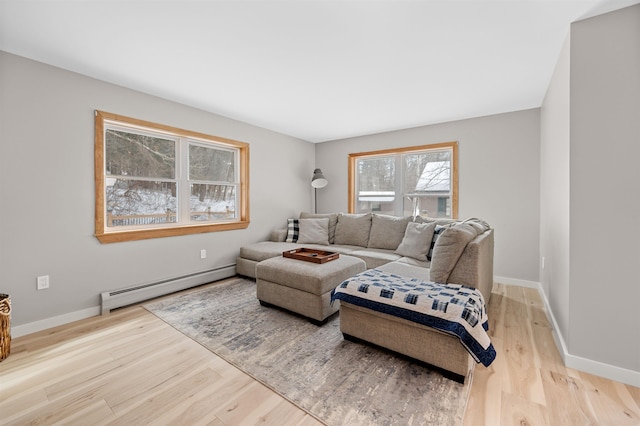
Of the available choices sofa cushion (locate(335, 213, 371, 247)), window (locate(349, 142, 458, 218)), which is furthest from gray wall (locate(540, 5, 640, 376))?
sofa cushion (locate(335, 213, 371, 247))

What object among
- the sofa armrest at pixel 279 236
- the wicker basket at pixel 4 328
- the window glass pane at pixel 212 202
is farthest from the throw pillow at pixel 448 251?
the wicker basket at pixel 4 328

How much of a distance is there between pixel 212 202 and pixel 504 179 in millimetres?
4074

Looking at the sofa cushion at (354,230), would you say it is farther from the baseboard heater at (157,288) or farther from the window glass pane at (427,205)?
the baseboard heater at (157,288)

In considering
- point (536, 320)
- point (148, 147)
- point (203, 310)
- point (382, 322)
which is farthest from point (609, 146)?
point (148, 147)

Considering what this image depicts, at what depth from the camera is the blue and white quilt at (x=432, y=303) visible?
156cm

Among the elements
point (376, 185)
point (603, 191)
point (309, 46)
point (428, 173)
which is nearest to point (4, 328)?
point (309, 46)

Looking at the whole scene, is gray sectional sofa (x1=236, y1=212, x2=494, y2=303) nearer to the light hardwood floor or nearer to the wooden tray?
the wooden tray

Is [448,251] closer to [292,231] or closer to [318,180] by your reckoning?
[292,231]

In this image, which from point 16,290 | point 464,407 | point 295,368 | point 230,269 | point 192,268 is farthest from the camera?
point 230,269

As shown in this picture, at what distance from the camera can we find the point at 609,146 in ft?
5.53

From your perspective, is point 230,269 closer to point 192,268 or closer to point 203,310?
point 192,268

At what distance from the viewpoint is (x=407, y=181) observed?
14.6 ft

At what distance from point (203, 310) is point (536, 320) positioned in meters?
3.28

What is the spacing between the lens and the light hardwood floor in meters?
1.41
